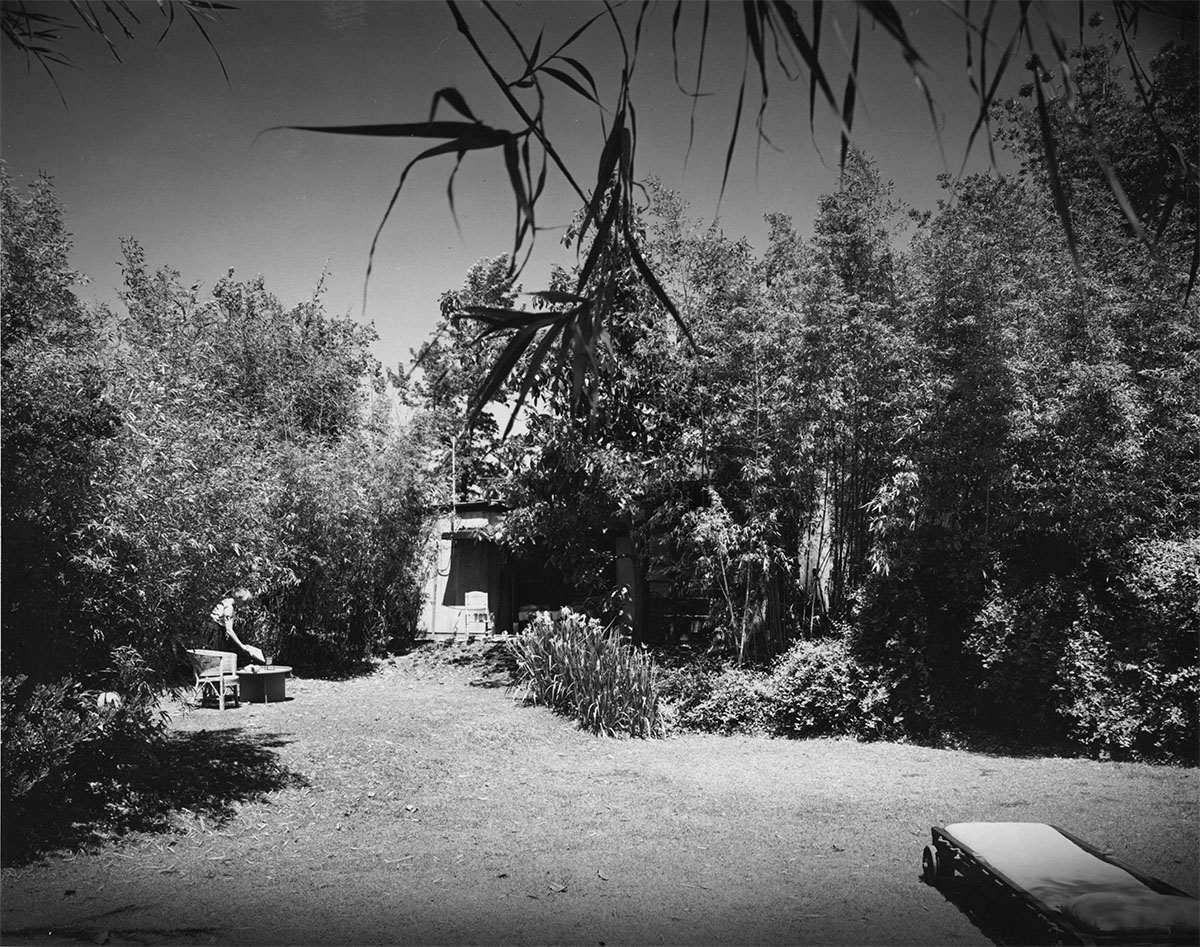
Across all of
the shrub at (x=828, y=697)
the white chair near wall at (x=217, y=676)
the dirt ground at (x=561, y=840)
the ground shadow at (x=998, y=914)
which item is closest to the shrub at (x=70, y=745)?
the dirt ground at (x=561, y=840)

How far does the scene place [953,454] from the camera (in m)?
6.09

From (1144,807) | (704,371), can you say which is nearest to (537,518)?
(704,371)

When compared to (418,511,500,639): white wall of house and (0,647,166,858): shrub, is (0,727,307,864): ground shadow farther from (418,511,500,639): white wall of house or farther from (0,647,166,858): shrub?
(418,511,500,639): white wall of house

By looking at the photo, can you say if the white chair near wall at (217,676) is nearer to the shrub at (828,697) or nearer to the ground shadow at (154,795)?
the ground shadow at (154,795)

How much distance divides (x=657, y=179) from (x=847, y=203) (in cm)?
190

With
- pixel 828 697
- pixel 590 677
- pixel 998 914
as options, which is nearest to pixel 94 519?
pixel 998 914

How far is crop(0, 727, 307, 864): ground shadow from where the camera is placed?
353 cm

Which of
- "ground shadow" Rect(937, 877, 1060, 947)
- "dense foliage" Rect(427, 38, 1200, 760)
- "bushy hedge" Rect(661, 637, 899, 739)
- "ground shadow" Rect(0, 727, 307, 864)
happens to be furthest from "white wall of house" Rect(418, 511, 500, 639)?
"ground shadow" Rect(937, 877, 1060, 947)

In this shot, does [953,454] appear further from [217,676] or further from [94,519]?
[217,676]

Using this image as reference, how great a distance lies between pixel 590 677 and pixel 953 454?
326 cm

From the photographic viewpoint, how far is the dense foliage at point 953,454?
5453 mm

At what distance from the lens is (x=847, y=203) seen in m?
6.85

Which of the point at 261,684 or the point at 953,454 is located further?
the point at 261,684

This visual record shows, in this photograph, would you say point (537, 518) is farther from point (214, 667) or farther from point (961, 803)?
point (961, 803)
